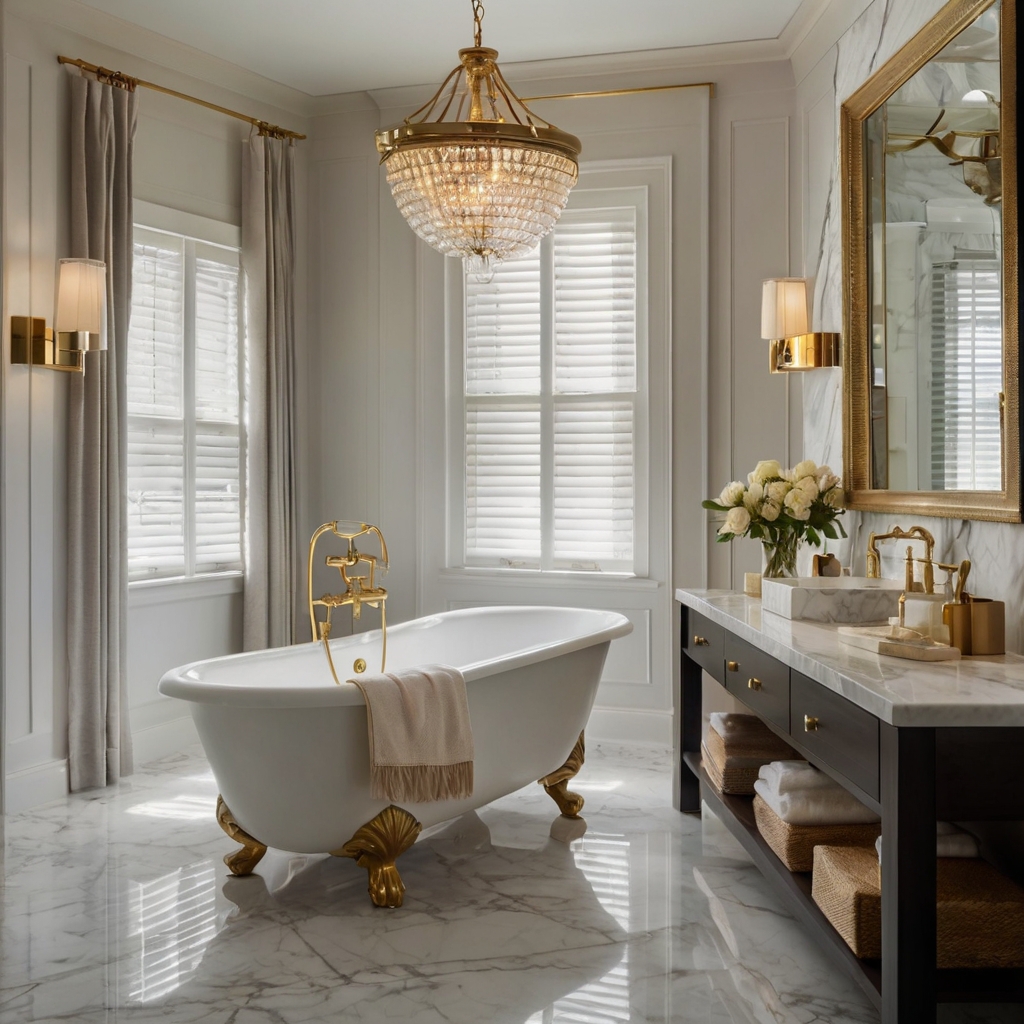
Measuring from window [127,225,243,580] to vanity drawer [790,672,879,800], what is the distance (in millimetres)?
2772

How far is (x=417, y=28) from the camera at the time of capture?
154 inches

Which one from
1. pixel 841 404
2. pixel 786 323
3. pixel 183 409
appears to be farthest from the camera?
pixel 183 409

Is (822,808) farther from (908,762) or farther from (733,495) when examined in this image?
(733,495)

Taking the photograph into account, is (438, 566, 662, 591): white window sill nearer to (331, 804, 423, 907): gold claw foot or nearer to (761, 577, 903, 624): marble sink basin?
(761, 577, 903, 624): marble sink basin

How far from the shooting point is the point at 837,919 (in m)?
2.09

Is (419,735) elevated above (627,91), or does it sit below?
below

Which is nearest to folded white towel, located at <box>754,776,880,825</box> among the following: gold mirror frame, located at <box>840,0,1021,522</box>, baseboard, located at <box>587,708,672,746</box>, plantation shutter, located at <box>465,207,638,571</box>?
gold mirror frame, located at <box>840,0,1021,522</box>

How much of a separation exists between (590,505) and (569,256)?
1.09m

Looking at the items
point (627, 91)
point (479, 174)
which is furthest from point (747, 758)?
point (627, 91)

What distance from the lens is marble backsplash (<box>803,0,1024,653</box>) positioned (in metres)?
2.42

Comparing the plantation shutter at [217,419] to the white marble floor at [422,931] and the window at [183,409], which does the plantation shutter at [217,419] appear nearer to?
the window at [183,409]

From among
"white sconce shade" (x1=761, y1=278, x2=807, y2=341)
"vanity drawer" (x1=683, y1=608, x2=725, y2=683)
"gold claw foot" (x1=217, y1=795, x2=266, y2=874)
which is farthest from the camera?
"white sconce shade" (x1=761, y1=278, x2=807, y2=341)

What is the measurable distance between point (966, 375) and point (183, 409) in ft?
9.79

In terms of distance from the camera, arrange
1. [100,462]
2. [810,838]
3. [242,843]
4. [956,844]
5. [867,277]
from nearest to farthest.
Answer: [956,844], [810,838], [242,843], [867,277], [100,462]
